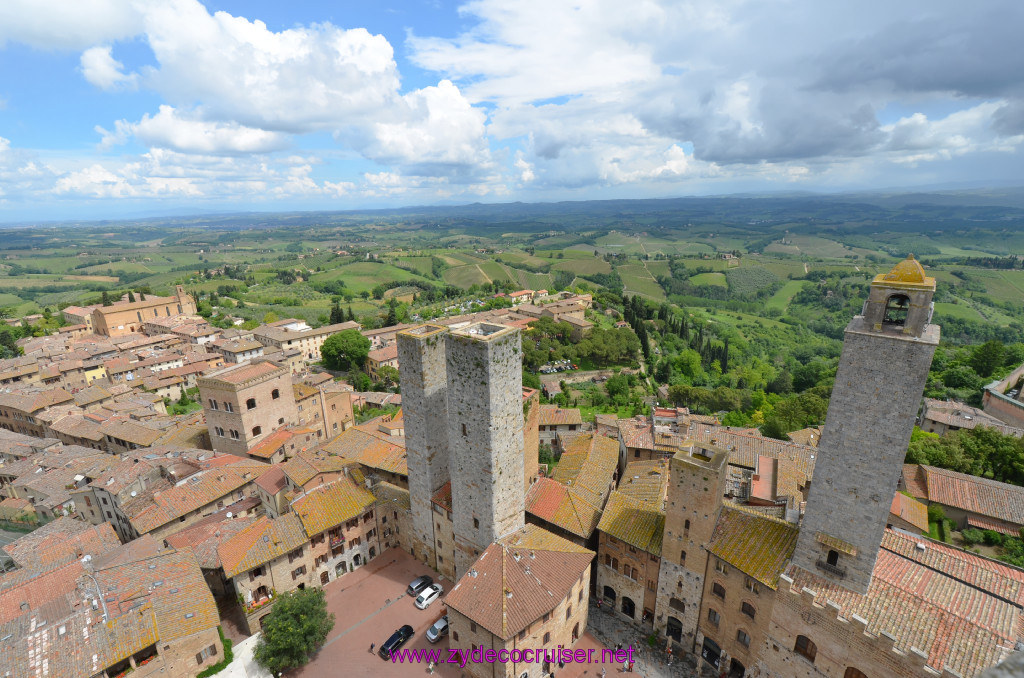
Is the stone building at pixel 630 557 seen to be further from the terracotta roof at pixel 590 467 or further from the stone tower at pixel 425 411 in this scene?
the stone tower at pixel 425 411

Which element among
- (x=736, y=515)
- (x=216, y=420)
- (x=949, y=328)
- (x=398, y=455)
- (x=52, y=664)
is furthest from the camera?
(x=949, y=328)

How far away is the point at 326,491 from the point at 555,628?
1982 cm

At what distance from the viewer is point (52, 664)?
23.1 metres

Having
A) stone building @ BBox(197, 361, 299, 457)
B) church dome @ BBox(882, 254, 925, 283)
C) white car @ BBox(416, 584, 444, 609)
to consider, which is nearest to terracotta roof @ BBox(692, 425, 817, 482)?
church dome @ BBox(882, 254, 925, 283)

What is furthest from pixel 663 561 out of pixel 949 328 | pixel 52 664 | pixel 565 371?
pixel 949 328

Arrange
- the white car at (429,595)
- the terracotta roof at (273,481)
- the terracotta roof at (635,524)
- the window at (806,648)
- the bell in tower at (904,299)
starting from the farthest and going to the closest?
the terracotta roof at (273,481) → the white car at (429,595) → the terracotta roof at (635,524) → the window at (806,648) → the bell in tower at (904,299)

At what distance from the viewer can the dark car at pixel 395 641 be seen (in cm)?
2889

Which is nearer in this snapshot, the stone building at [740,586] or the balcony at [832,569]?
the balcony at [832,569]

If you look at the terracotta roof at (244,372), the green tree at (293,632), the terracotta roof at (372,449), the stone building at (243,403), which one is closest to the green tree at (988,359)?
the terracotta roof at (372,449)

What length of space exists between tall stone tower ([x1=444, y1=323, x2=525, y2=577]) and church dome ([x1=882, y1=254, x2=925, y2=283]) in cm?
1904

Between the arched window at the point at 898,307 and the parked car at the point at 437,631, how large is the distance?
31.0m

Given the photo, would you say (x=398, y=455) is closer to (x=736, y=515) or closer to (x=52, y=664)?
(x=52, y=664)

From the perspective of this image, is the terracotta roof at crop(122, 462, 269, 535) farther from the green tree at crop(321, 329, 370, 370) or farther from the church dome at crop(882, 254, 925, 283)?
the church dome at crop(882, 254, 925, 283)

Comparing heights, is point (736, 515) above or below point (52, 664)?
above
